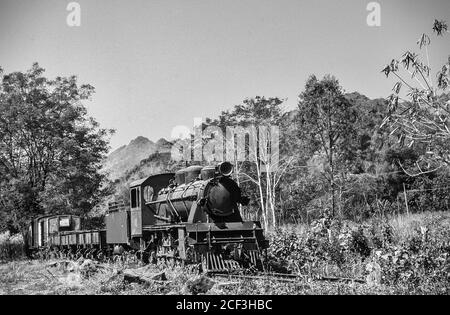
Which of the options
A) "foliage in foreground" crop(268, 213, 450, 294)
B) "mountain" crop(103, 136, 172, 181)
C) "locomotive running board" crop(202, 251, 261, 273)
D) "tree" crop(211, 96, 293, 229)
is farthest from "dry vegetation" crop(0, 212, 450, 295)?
"mountain" crop(103, 136, 172, 181)

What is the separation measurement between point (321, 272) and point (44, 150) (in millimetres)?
16731

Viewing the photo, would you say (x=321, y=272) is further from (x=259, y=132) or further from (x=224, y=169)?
(x=259, y=132)

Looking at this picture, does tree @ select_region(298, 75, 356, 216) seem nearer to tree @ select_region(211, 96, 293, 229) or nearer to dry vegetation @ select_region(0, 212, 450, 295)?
tree @ select_region(211, 96, 293, 229)

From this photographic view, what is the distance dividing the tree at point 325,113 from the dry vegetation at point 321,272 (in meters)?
11.8

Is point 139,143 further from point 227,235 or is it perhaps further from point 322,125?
point 227,235

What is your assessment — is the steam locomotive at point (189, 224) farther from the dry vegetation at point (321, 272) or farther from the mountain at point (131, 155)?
the mountain at point (131, 155)

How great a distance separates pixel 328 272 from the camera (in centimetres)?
1085

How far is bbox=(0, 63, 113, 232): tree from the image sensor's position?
21234mm

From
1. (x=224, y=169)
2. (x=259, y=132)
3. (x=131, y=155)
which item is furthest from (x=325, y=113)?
(x=131, y=155)

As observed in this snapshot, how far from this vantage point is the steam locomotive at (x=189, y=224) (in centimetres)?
1148

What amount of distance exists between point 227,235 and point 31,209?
13.3 meters

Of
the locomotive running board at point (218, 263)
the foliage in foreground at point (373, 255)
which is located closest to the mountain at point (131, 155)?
the foliage in foreground at point (373, 255)

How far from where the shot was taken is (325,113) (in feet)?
81.8
